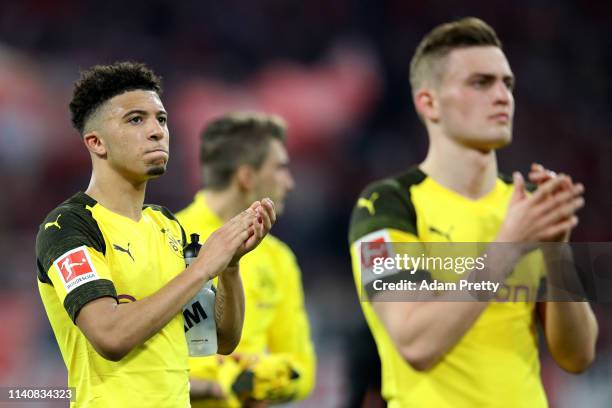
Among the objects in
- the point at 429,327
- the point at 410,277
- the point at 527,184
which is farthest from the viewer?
the point at 527,184

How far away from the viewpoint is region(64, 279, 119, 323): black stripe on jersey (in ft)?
6.77

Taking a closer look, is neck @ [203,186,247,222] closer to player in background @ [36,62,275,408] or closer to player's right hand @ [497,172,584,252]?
player in background @ [36,62,275,408]

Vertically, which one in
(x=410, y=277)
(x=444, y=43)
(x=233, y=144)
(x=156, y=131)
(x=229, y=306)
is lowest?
(x=229, y=306)

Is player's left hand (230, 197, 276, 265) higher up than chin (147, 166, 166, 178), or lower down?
lower down

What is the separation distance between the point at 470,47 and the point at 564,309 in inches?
38.0

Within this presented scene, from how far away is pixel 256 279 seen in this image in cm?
445

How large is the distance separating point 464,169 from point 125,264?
126 cm

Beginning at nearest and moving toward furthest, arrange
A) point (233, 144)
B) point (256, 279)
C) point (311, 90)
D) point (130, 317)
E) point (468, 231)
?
point (130, 317), point (468, 231), point (256, 279), point (233, 144), point (311, 90)

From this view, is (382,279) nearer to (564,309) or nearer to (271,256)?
(564,309)

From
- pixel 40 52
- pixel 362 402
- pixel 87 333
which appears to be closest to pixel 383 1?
pixel 40 52

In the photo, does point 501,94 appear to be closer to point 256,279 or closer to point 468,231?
point 468,231

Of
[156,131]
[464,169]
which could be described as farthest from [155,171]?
[464,169]

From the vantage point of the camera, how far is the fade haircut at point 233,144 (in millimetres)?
4641

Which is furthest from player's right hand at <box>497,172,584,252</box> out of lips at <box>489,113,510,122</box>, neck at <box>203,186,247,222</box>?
neck at <box>203,186,247,222</box>
